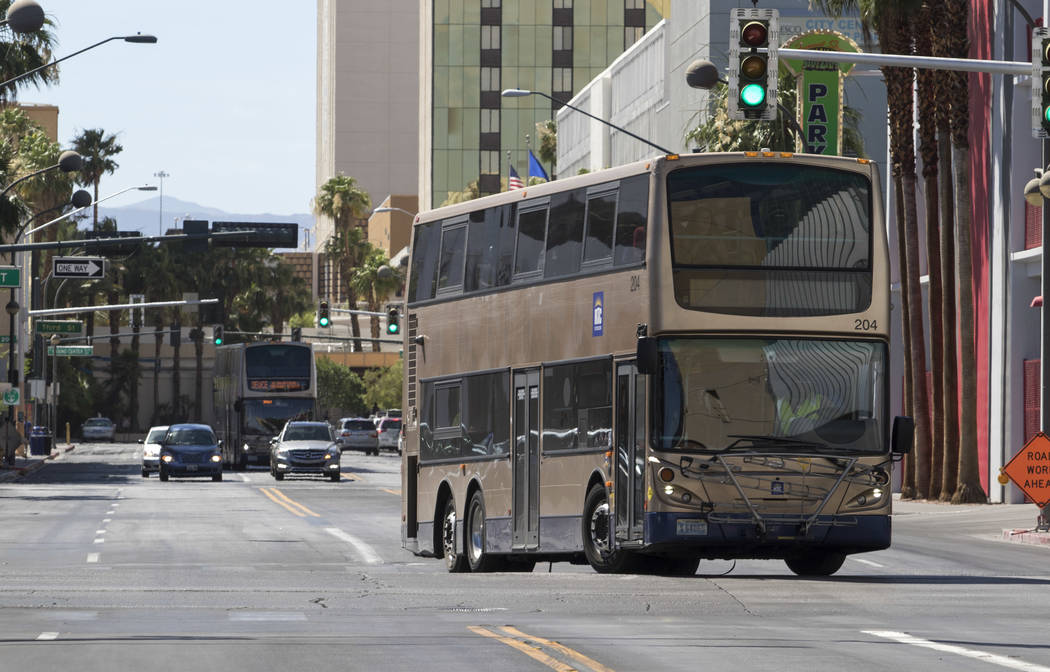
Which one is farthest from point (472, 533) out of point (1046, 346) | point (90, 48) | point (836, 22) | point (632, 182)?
point (836, 22)

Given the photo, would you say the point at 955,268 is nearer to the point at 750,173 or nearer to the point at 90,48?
the point at 90,48

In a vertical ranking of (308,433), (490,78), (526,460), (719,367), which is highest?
(490,78)

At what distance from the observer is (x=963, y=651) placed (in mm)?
12625

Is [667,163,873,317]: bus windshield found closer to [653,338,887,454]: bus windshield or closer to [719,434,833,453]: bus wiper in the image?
[653,338,887,454]: bus windshield

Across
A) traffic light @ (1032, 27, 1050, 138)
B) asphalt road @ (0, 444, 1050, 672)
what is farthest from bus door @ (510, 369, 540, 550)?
traffic light @ (1032, 27, 1050, 138)

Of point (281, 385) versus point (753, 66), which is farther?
point (281, 385)

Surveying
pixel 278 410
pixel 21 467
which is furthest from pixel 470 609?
pixel 21 467

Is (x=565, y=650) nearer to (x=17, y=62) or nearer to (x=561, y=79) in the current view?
(x=17, y=62)

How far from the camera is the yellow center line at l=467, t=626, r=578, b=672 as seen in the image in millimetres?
11695

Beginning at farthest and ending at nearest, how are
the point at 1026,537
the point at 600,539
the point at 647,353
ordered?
the point at 1026,537 < the point at 600,539 < the point at 647,353

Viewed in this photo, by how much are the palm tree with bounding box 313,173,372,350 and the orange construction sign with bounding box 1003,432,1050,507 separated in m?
94.8

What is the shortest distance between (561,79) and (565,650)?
13320 cm

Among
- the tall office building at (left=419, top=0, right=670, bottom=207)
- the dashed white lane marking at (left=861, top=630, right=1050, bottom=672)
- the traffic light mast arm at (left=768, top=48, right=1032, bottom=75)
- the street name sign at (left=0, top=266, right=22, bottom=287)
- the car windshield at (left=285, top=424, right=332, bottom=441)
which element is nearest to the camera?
the dashed white lane marking at (left=861, top=630, right=1050, bottom=672)

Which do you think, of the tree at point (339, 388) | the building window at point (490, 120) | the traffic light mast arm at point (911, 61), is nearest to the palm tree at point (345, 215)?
the tree at point (339, 388)
